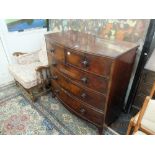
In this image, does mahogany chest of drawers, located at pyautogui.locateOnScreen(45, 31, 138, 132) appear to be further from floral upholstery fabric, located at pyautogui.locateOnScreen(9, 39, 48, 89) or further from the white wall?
the white wall

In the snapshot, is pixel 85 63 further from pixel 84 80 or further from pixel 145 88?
pixel 145 88

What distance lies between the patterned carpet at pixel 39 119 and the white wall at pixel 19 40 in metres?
0.90

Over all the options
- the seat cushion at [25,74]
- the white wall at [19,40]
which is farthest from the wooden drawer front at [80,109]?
the white wall at [19,40]

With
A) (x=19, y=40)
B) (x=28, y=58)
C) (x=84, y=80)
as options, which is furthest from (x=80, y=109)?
(x=19, y=40)

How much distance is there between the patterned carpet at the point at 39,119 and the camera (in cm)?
198

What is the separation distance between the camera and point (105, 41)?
174 centimetres

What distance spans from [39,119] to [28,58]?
123 centimetres

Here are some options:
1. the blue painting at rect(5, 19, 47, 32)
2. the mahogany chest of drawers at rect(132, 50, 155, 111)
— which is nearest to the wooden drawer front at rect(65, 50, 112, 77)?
the mahogany chest of drawers at rect(132, 50, 155, 111)

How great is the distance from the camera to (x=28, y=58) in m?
2.76

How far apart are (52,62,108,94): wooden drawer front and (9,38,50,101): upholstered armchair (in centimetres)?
70

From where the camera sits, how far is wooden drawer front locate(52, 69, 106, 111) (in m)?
1.63

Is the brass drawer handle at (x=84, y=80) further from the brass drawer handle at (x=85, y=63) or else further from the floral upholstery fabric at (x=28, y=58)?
the floral upholstery fabric at (x=28, y=58)
